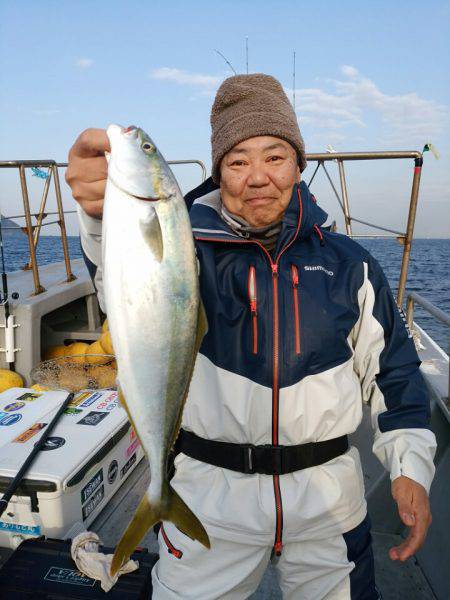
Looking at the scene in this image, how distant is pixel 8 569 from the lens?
2.38 meters

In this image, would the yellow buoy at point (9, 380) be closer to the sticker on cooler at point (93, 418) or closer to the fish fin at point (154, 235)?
the sticker on cooler at point (93, 418)

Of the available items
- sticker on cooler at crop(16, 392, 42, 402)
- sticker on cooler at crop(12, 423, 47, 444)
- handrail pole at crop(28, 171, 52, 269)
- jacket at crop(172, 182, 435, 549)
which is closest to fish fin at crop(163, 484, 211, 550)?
jacket at crop(172, 182, 435, 549)

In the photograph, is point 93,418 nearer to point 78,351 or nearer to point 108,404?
point 108,404

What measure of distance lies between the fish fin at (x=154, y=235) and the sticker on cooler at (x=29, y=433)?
2.19m

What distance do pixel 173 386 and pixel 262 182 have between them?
1.05m

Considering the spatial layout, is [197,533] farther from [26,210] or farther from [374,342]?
[26,210]

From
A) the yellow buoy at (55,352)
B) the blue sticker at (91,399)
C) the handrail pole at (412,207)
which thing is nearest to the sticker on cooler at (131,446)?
the blue sticker at (91,399)

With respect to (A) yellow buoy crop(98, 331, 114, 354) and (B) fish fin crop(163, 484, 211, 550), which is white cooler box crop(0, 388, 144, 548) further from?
(B) fish fin crop(163, 484, 211, 550)

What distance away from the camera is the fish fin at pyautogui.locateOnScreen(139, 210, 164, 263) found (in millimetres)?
1511

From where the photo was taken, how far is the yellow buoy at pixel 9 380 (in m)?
4.37

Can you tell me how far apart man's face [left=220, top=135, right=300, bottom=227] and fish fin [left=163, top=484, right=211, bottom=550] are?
4.24ft

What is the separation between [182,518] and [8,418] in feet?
7.20

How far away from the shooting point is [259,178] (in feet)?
7.00

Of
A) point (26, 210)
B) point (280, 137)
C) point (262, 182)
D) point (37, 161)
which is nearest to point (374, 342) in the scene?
point (262, 182)
